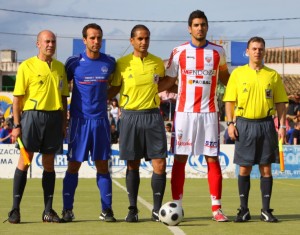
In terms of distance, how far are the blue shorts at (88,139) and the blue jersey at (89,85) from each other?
85mm

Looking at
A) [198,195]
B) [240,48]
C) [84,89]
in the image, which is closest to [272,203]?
[198,195]

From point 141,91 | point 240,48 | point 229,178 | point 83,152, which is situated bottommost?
point 229,178

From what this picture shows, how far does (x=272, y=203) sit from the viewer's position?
13.6 meters

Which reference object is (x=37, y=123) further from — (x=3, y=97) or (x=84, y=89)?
(x=3, y=97)

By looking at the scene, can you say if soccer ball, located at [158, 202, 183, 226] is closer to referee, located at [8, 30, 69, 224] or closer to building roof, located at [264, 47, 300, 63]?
referee, located at [8, 30, 69, 224]

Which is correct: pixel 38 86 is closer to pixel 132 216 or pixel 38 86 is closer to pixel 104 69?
pixel 104 69

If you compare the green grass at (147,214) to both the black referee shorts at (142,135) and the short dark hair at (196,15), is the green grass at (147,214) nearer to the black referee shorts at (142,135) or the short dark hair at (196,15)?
the black referee shorts at (142,135)

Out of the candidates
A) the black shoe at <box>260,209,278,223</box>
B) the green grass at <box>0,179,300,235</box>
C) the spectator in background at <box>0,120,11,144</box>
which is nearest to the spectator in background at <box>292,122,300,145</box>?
the green grass at <box>0,179,300,235</box>

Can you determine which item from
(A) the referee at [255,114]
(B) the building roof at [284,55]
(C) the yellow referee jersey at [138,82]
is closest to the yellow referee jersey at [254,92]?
(A) the referee at [255,114]

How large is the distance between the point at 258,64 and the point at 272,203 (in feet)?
12.9

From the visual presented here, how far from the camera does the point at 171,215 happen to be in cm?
940

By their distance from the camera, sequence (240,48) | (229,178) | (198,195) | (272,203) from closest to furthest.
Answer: (272,203), (198,195), (229,178), (240,48)

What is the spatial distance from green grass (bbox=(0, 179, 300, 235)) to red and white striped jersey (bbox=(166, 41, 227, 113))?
1.42 meters

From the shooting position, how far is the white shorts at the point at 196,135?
33.6 ft
